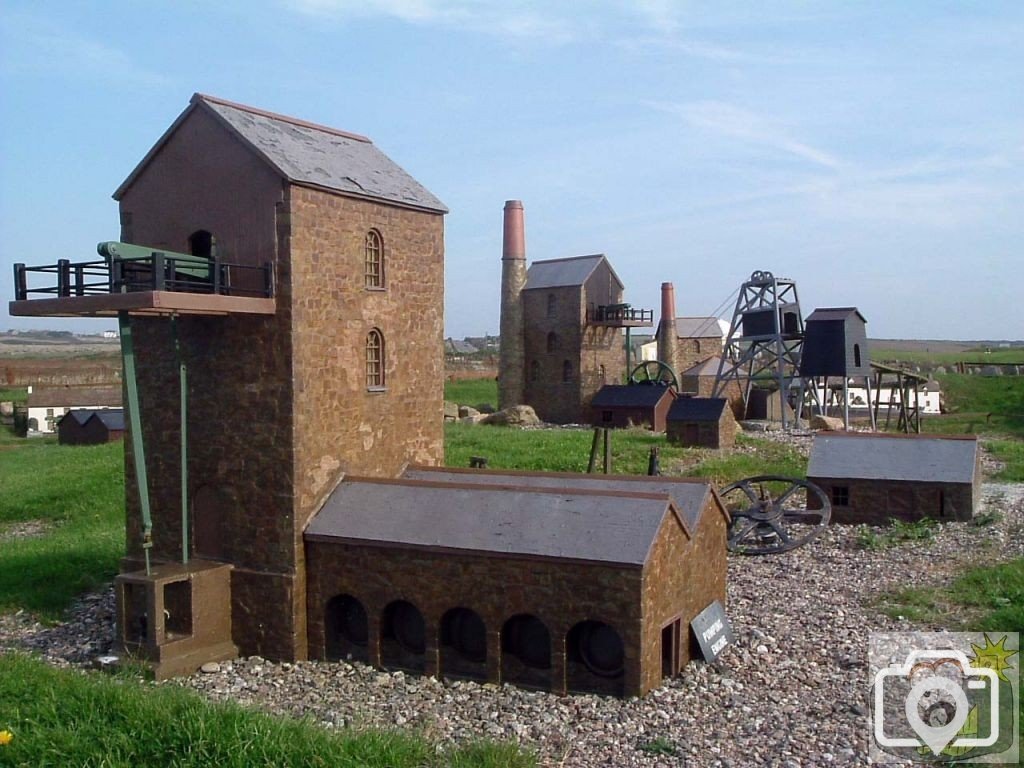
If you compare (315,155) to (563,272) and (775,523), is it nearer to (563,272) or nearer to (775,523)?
(775,523)

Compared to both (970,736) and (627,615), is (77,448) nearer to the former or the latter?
(627,615)

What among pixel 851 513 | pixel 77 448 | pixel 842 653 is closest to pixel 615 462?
pixel 851 513

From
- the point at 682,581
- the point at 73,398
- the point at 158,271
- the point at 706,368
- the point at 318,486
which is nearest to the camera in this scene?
the point at 158,271

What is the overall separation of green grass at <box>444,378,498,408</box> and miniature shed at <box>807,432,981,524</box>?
1430 inches

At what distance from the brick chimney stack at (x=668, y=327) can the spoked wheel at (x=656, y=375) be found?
0.85 m

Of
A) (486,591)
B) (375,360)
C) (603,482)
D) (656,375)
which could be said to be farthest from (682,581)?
(656,375)

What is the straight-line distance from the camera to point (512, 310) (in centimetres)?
4459

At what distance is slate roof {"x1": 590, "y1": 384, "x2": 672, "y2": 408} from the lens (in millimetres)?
37500

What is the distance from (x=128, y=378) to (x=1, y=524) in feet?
48.8

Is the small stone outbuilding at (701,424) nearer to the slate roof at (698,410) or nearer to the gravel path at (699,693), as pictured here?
the slate roof at (698,410)

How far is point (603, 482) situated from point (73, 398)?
47100 millimetres

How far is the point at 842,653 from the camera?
12703mm

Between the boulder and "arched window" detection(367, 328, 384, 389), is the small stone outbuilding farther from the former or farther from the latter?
"arched window" detection(367, 328, 384, 389)

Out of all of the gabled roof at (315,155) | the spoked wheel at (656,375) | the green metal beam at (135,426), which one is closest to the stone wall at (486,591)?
the green metal beam at (135,426)
